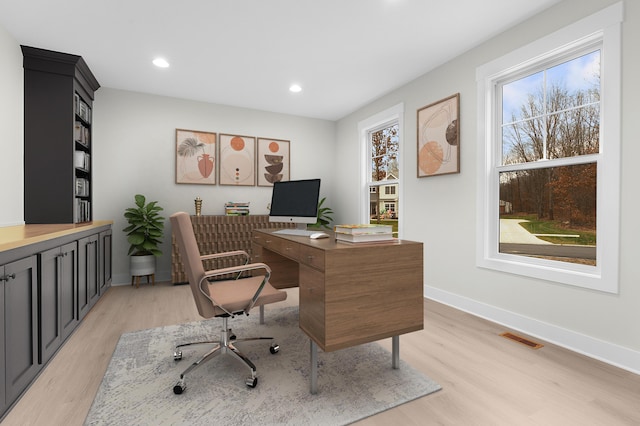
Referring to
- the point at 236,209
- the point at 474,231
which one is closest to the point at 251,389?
the point at 474,231

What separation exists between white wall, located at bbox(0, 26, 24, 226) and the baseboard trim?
4.45 m

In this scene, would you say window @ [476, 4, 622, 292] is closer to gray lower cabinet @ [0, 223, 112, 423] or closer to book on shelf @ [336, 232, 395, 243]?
book on shelf @ [336, 232, 395, 243]

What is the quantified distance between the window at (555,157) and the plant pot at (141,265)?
3.99 meters

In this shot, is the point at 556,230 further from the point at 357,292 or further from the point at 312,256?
the point at 312,256

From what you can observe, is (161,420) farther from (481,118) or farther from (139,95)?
(139,95)

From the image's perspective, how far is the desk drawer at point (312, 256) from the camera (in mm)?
1612

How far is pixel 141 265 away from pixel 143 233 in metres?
0.42

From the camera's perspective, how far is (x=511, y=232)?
291cm

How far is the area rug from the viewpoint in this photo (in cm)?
154

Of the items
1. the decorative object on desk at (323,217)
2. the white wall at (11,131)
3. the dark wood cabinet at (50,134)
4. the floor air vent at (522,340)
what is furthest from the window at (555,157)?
the white wall at (11,131)

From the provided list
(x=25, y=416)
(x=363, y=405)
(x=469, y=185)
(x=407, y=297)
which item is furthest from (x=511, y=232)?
(x=25, y=416)

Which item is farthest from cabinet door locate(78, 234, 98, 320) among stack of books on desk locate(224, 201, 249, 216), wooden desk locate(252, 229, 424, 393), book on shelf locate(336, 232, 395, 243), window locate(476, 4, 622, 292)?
window locate(476, 4, 622, 292)

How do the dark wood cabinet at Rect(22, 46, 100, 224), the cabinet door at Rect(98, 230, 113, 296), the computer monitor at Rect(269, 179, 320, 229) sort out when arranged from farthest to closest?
the cabinet door at Rect(98, 230, 113, 296) → the dark wood cabinet at Rect(22, 46, 100, 224) → the computer monitor at Rect(269, 179, 320, 229)

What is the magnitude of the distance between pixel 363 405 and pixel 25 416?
1.72m
